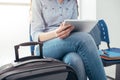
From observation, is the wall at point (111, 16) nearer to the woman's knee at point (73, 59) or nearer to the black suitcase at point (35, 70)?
the woman's knee at point (73, 59)

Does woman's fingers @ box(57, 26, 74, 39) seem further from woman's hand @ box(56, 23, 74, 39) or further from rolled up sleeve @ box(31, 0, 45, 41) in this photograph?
rolled up sleeve @ box(31, 0, 45, 41)

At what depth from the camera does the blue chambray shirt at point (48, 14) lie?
121 cm

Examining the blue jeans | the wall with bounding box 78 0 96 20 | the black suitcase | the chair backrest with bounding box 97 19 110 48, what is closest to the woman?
the blue jeans

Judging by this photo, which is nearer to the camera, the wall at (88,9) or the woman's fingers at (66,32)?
the woman's fingers at (66,32)

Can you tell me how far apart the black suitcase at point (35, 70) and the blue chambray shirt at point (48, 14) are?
0.99ft

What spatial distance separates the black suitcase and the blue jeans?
91 mm

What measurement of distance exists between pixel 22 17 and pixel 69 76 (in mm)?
1256

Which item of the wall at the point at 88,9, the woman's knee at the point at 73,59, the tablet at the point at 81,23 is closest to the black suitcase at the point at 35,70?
the woman's knee at the point at 73,59

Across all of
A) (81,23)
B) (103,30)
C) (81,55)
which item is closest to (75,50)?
(81,55)

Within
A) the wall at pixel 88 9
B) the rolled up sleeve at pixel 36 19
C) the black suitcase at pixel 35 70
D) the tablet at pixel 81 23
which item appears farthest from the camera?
the wall at pixel 88 9

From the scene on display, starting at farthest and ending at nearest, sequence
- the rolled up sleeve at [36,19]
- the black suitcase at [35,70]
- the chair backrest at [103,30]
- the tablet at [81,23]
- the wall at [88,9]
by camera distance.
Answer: the wall at [88,9] → the chair backrest at [103,30] → the rolled up sleeve at [36,19] → the tablet at [81,23] → the black suitcase at [35,70]

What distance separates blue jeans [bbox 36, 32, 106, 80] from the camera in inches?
39.1

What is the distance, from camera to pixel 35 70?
827 millimetres

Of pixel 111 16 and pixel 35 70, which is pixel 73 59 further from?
pixel 111 16
